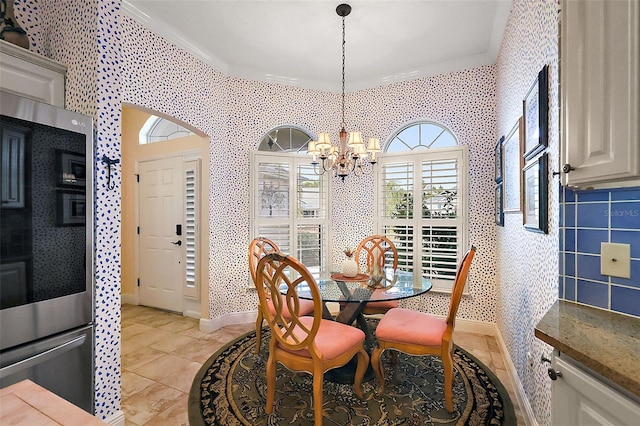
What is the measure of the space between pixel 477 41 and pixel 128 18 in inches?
130

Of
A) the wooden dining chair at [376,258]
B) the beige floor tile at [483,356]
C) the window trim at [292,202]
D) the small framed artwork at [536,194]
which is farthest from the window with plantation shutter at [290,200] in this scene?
the small framed artwork at [536,194]

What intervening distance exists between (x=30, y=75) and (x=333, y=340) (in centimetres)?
245

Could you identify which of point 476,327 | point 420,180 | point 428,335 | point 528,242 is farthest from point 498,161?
point 428,335

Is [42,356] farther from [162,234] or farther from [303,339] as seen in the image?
[162,234]

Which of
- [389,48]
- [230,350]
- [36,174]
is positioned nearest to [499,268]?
[389,48]

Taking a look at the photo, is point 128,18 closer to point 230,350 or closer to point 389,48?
point 389,48

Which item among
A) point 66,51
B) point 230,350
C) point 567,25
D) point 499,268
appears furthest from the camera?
point 499,268

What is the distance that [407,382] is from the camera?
231cm

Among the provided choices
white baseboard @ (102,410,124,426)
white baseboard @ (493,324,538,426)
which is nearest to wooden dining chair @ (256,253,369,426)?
white baseboard @ (102,410,124,426)

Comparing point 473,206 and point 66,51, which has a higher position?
point 66,51

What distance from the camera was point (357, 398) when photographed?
6.88 feet

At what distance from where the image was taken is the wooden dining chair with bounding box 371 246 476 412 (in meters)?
1.96

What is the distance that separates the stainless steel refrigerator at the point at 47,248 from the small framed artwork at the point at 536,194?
2464 millimetres

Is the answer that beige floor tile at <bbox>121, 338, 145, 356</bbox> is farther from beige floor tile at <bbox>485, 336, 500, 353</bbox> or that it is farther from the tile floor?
beige floor tile at <bbox>485, 336, 500, 353</bbox>
